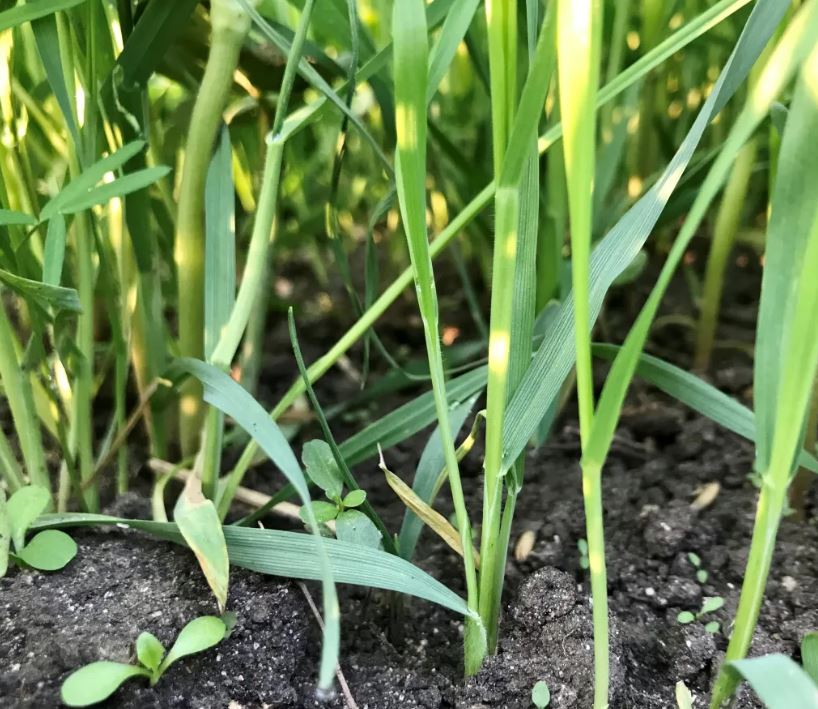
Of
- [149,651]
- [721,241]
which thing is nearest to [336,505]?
[149,651]

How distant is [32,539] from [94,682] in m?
0.15

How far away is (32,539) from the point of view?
0.55 meters

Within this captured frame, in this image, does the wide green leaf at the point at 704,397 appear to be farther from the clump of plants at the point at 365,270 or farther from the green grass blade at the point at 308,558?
the green grass blade at the point at 308,558

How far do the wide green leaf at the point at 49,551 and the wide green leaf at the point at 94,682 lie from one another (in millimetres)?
99

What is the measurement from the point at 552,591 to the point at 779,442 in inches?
8.9

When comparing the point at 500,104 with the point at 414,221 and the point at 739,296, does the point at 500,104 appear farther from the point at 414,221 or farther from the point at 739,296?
the point at 739,296

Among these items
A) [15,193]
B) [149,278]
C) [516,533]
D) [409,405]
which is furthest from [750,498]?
[15,193]

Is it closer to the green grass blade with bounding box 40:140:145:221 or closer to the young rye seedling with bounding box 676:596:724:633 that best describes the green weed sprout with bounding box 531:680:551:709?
the young rye seedling with bounding box 676:596:724:633

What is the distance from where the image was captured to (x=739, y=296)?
1058 mm

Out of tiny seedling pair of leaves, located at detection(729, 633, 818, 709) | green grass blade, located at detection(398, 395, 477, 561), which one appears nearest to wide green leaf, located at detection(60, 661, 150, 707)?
green grass blade, located at detection(398, 395, 477, 561)

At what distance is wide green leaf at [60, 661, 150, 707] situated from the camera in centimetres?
44

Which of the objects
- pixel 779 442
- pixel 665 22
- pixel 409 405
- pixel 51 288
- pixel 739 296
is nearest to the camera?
pixel 779 442

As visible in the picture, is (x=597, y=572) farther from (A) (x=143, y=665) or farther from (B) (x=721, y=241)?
(B) (x=721, y=241)

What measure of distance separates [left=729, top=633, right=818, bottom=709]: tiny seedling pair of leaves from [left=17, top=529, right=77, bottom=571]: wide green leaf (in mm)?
434
